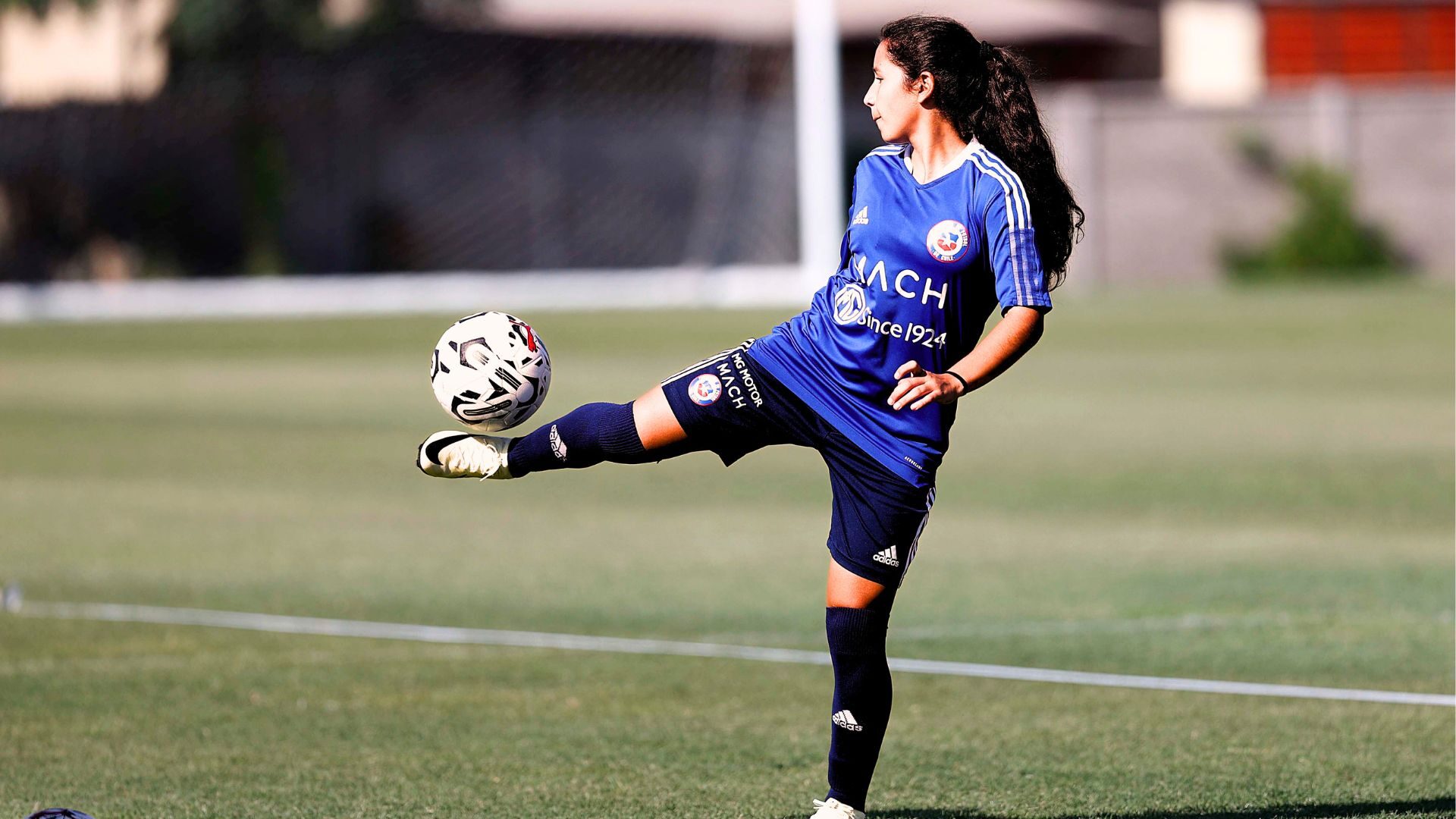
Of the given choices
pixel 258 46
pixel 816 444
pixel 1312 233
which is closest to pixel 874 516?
pixel 816 444

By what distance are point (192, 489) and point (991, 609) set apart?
7.25 meters

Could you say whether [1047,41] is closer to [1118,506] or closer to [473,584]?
[1118,506]

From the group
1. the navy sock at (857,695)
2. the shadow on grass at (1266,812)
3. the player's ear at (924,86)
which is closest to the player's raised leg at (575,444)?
the navy sock at (857,695)

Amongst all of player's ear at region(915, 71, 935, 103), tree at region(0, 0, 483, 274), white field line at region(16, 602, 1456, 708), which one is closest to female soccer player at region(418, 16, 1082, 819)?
player's ear at region(915, 71, 935, 103)

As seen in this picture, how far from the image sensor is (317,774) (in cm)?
645

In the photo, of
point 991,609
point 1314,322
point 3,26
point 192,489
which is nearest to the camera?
point 991,609

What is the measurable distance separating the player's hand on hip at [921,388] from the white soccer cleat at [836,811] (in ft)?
3.61

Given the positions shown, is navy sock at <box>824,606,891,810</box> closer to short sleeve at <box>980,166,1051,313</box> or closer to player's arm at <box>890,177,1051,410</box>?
player's arm at <box>890,177,1051,410</box>

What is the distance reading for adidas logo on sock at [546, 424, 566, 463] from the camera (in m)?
5.60

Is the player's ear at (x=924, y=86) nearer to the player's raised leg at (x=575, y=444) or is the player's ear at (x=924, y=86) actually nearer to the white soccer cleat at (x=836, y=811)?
the player's raised leg at (x=575, y=444)

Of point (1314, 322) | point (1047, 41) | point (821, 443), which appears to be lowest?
point (1314, 322)

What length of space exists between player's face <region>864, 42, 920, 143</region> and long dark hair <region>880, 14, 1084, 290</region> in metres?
0.02

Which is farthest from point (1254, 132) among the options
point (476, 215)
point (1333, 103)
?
point (476, 215)

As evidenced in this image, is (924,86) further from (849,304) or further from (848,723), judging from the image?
(848,723)
